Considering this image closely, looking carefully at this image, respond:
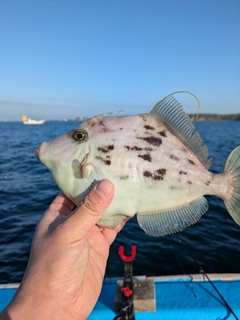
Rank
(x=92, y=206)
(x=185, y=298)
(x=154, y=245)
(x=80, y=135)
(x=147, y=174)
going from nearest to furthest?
(x=92, y=206) < (x=147, y=174) < (x=80, y=135) < (x=185, y=298) < (x=154, y=245)

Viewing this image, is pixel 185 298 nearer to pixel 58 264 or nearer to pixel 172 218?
pixel 172 218

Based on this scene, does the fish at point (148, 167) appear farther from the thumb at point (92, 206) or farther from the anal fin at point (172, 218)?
the thumb at point (92, 206)

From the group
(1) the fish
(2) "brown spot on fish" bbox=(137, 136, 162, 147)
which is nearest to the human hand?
(1) the fish

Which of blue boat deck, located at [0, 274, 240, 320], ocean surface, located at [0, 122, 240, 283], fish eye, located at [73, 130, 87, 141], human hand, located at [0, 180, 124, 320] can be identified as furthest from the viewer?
ocean surface, located at [0, 122, 240, 283]

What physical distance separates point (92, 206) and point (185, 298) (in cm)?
294

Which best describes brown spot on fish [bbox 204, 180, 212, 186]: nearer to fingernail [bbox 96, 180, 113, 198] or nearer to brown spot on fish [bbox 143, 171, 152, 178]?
brown spot on fish [bbox 143, 171, 152, 178]

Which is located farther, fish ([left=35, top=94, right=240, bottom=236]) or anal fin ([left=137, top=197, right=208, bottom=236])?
anal fin ([left=137, top=197, right=208, bottom=236])

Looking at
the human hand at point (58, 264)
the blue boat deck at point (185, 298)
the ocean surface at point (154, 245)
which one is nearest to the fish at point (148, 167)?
the human hand at point (58, 264)

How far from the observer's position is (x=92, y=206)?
2477 mm

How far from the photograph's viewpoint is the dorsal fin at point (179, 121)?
288cm

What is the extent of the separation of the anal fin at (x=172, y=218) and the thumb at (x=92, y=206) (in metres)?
0.58

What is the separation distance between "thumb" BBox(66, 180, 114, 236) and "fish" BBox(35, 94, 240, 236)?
0.19 metres

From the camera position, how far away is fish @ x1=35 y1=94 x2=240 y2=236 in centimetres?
271

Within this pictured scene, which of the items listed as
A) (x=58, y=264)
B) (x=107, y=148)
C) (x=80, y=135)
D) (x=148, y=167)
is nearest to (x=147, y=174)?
(x=148, y=167)
